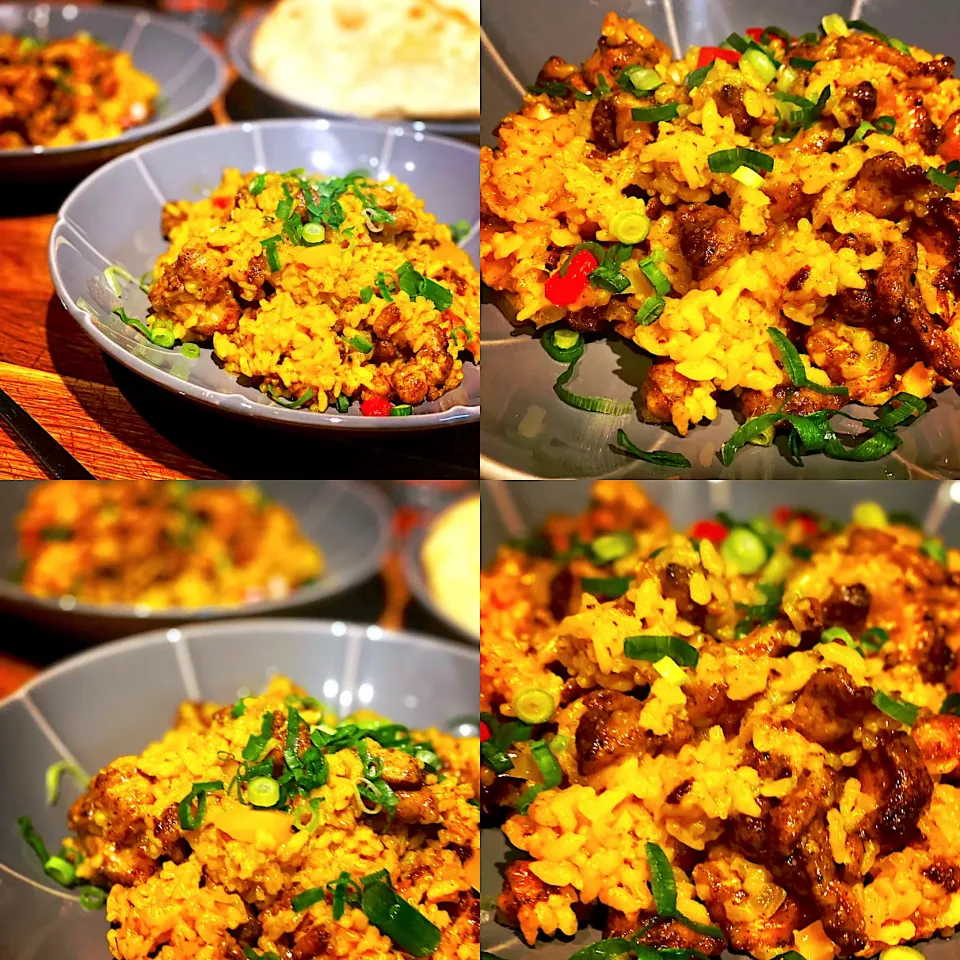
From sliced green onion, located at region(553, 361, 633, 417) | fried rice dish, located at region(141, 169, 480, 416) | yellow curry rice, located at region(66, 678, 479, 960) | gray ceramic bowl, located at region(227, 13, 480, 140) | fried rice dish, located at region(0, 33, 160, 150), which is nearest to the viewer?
yellow curry rice, located at region(66, 678, 479, 960)

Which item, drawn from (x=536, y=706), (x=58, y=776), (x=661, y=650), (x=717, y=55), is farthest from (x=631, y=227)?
(x=58, y=776)

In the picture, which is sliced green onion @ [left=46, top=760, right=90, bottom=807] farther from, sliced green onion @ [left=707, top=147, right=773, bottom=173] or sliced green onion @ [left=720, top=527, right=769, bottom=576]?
sliced green onion @ [left=707, top=147, right=773, bottom=173]

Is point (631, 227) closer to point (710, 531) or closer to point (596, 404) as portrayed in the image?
point (596, 404)

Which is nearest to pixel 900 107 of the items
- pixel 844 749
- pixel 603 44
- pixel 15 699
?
pixel 603 44

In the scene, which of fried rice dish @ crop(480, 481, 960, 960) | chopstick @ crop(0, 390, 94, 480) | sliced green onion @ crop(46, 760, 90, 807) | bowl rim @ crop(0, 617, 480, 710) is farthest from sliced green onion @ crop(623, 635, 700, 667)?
sliced green onion @ crop(46, 760, 90, 807)

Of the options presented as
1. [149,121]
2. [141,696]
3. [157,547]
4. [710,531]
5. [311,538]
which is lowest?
[311,538]

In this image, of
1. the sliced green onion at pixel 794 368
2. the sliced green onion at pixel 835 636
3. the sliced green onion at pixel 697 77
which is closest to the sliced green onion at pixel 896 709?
the sliced green onion at pixel 835 636
